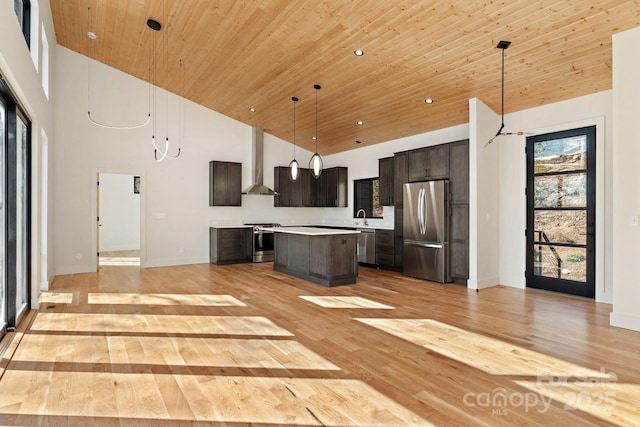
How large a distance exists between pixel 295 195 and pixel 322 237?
3.73m

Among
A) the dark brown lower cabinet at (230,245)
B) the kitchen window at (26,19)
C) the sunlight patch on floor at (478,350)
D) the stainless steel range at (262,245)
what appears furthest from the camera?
the stainless steel range at (262,245)

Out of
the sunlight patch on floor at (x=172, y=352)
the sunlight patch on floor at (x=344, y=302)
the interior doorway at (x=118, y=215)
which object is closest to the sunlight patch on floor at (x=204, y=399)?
the sunlight patch on floor at (x=172, y=352)

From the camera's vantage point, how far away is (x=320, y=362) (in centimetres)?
297

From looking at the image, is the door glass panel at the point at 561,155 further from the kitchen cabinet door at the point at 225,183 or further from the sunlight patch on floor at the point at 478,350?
the kitchen cabinet door at the point at 225,183

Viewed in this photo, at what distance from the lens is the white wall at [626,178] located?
3.83 metres

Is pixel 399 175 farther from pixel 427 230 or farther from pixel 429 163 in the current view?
pixel 427 230

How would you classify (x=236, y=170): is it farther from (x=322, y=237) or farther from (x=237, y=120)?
(x=322, y=237)

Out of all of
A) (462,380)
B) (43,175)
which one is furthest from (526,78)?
(43,175)

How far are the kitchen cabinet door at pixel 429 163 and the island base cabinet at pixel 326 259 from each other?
5.85 ft

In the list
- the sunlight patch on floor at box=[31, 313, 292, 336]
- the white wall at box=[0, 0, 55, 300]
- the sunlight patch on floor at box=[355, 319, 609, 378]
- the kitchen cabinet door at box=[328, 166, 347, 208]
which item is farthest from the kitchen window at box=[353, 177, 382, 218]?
the white wall at box=[0, 0, 55, 300]

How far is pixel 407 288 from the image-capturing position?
19.3ft

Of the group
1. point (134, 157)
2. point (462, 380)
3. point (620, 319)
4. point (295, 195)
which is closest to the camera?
point (462, 380)

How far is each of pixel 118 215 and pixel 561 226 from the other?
440 inches

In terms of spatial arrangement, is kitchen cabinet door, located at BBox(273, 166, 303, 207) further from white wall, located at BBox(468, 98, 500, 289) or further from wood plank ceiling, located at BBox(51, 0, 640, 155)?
white wall, located at BBox(468, 98, 500, 289)
